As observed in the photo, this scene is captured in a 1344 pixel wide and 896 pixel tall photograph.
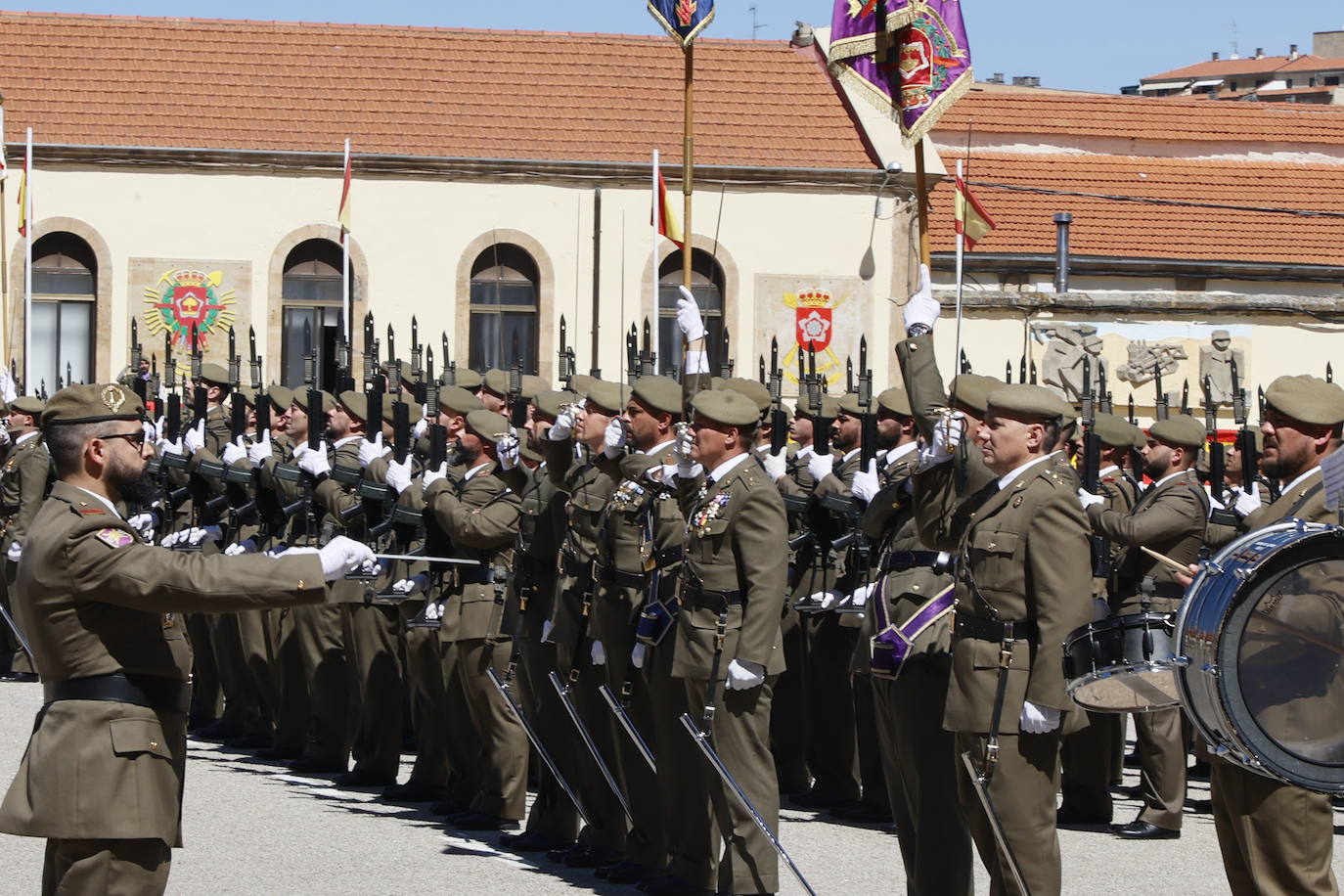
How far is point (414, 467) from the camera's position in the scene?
10648mm

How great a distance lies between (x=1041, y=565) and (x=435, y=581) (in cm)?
409

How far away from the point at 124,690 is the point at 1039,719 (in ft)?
8.54

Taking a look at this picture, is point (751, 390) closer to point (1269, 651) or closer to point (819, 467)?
point (819, 467)

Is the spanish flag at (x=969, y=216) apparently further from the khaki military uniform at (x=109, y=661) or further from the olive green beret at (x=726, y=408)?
the khaki military uniform at (x=109, y=661)

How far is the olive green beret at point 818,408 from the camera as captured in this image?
36.0ft

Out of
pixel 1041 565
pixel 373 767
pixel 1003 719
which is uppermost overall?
pixel 1041 565

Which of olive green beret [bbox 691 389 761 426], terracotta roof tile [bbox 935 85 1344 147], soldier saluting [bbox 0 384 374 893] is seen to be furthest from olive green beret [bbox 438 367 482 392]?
terracotta roof tile [bbox 935 85 1344 147]

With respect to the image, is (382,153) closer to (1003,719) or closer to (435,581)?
(435,581)

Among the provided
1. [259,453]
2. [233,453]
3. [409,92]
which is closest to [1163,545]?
[259,453]

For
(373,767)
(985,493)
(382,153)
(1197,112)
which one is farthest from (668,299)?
(985,493)

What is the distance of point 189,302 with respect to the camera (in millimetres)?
28188

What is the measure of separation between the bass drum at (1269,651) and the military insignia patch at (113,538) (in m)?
2.70

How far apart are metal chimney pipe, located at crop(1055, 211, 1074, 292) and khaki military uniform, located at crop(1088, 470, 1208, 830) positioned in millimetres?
19563

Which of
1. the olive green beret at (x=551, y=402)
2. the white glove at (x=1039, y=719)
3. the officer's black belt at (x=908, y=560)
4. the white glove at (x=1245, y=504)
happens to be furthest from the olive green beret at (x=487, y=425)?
the white glove at (x=1039, y=719)
